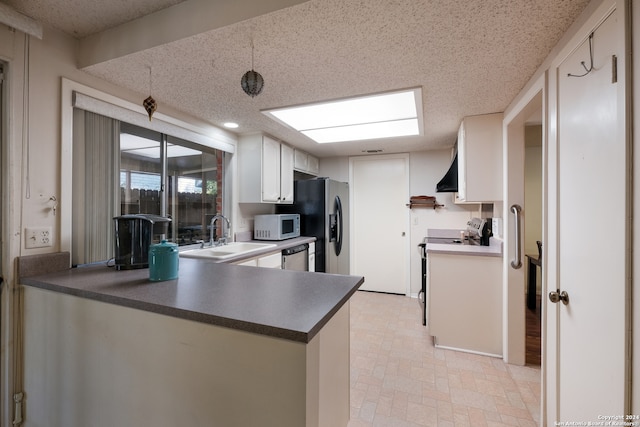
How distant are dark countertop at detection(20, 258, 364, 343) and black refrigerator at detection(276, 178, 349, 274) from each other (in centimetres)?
210

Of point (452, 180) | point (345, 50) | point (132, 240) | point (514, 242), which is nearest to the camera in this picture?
point (345, 50)

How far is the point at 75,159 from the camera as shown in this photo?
5.35 feet

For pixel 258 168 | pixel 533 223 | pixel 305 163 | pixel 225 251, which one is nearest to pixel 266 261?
pixel 225 251

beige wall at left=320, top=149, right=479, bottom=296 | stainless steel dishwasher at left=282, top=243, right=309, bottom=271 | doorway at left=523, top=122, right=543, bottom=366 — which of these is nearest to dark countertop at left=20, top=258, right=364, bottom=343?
stainless steel dishwasher at left=282, top=243, right=309, bottom=271

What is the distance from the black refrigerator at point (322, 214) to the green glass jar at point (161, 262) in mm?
2402

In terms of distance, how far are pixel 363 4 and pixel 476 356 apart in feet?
8.77

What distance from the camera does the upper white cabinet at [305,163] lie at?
12.3 ft

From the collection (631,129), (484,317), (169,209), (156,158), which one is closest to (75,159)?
(156,158)

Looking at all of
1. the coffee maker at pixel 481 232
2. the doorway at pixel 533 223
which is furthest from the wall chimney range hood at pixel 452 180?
the doorway at pixel 533 223

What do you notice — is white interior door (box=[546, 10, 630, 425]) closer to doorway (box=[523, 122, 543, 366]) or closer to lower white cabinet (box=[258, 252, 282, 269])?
doorway (box=[523, 122, 543, 366])

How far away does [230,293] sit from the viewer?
115 centimetres

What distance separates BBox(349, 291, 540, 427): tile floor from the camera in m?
1.65

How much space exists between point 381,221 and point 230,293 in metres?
3.36

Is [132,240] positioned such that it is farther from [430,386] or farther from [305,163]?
[305,163]
